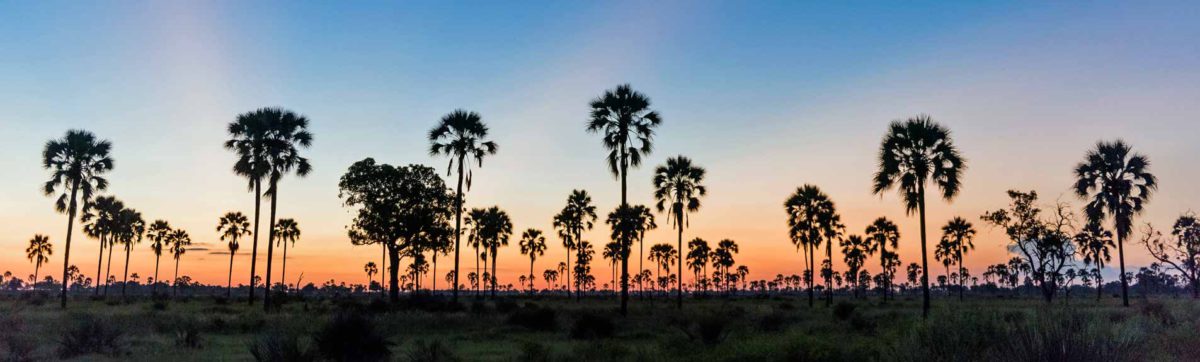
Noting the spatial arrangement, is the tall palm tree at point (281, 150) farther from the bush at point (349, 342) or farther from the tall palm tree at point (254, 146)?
the bush at point (349, 342)

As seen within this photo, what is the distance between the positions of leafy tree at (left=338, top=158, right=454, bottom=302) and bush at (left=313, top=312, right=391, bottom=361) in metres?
31.7

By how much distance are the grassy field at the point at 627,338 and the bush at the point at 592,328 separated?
0.13 feet

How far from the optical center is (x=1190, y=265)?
5016 cm

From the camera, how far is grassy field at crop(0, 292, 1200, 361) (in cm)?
921

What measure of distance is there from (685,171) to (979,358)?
1628 inches

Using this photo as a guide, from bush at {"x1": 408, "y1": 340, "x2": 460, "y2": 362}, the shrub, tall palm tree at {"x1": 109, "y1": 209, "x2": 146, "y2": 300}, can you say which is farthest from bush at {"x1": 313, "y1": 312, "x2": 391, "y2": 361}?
tall palm tree at {"x1": 109, "y1": 209, "x2": 146, "y2": 300}

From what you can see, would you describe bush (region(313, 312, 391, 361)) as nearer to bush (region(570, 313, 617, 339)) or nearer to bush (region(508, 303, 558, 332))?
bush (region(570, 313, 617, 339))

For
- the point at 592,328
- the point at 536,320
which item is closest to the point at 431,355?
the point at 592,328

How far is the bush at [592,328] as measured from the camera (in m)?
25.9

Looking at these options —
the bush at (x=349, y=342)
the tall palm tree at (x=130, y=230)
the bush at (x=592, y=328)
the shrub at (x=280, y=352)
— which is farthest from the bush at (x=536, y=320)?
the tall palm tree at (x=130, y=230)

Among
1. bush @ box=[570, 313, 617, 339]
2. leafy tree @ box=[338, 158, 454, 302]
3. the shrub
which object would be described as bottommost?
bush @ box=[570, 313, 617, 339]

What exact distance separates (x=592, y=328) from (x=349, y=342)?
11564mm

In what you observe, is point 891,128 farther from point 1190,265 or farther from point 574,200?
point 574,200

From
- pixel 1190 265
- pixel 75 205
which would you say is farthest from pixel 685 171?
pixel 75 205
